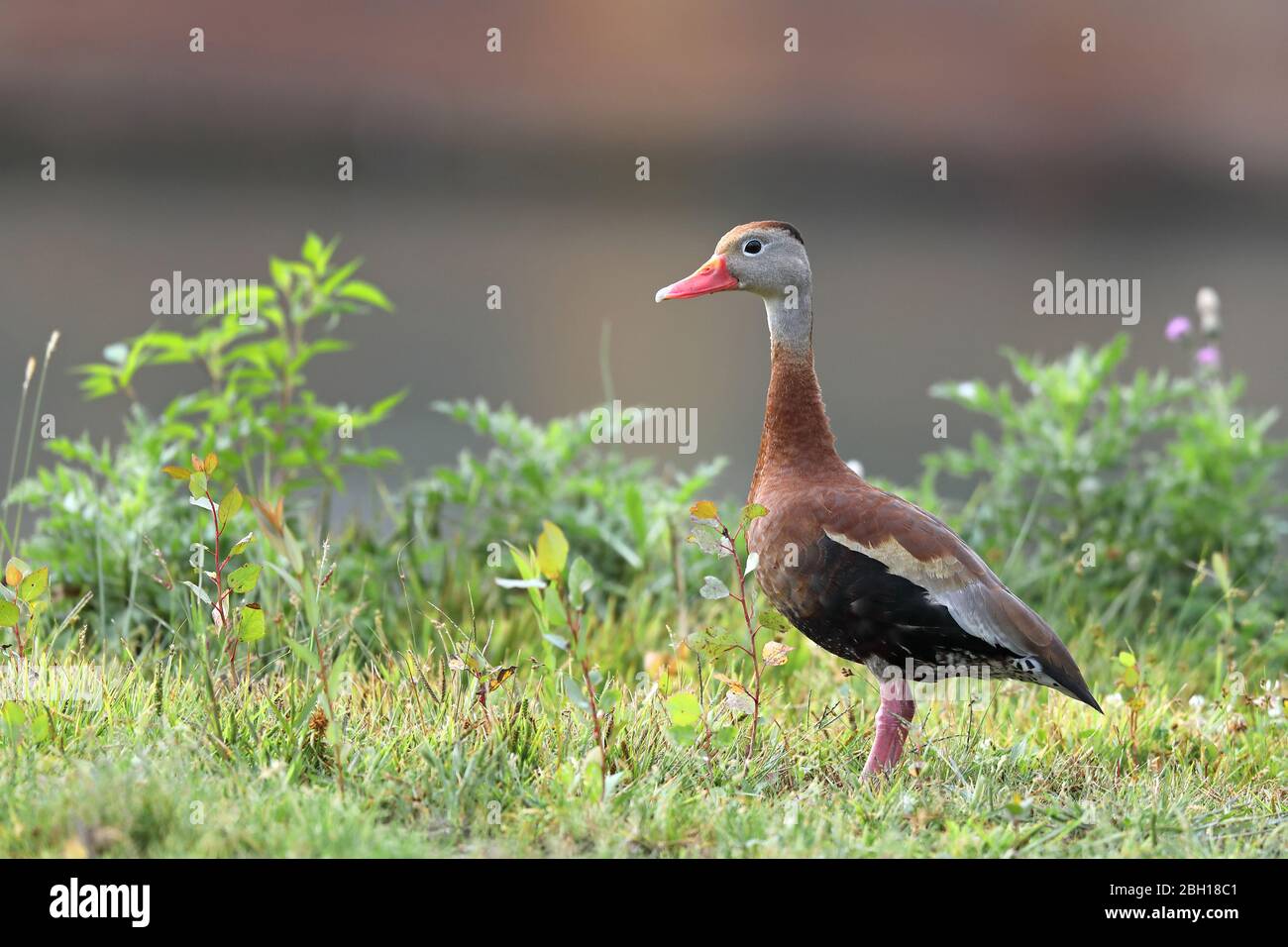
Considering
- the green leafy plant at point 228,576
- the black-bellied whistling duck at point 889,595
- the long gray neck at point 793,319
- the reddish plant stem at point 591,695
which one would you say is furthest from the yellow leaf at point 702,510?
the green leafy plant at point 228,576

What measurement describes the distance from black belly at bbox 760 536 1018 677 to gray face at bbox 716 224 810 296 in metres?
0.77

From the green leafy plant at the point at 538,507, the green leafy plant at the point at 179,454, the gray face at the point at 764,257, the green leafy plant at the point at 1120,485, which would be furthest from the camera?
the green leafy plant at the point at 1120,485

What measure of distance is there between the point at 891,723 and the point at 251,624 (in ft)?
5.05

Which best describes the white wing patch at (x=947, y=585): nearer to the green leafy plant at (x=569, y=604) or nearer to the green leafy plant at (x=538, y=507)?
the green leafy plant at (x=569, y=604)

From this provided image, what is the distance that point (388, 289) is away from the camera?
1003 centimetres

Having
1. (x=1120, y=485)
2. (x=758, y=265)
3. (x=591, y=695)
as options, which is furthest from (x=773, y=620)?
(x=1120, y=485)

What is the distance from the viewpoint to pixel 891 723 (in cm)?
304

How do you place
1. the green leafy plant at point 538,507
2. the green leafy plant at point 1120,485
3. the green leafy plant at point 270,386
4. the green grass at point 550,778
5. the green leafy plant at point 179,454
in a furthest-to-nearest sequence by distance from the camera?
the green leafy plant at point 1120,485, the green leafy plant at point 538,507, the green leafy plant at point 270,386, the green leafy plant at point 179,454, the green grass at point 550,778

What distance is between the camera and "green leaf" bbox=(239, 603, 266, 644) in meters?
2.81

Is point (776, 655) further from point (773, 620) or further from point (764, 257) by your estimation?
point (764, 257)

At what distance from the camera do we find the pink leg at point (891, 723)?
300 centimetres

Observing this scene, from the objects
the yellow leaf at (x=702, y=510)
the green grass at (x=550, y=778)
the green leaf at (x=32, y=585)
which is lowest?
the green grass at (x=550, y=778)

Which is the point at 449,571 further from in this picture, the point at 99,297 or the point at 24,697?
the point at 99,297

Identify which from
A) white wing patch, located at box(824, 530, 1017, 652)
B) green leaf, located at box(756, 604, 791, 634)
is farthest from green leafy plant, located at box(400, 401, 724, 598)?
white wing patch, located at box(824, 530, 1017, 652)
